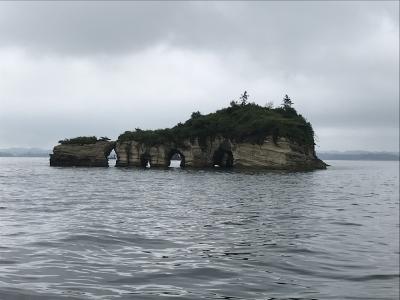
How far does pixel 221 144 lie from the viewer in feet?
311

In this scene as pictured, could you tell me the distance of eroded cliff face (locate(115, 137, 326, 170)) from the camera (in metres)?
84.3

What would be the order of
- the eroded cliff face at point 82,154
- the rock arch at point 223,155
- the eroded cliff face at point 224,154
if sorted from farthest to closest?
the eroded cliff face at point 82,154 → the rock arch at point 223,155 → the eroded cliff face at point 224,154

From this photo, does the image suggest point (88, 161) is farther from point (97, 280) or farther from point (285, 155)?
point (97, 280)

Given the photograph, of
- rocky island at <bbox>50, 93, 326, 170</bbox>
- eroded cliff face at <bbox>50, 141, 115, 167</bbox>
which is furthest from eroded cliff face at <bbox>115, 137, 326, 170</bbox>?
eroded cliff face at <bbox>50, 141, 115, 167</bbox>

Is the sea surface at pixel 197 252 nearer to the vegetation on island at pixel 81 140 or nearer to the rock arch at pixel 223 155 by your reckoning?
the rock arch at pixel 223 155

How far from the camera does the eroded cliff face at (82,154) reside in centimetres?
10019

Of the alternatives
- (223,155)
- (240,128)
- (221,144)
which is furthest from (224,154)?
(240,128)

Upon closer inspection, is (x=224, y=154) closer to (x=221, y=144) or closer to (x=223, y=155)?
(x=223, y=155)

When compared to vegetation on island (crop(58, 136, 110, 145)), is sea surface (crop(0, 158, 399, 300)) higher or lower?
lower

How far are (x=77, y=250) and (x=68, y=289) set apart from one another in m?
3.99

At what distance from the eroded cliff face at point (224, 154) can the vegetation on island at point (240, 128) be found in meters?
1.18

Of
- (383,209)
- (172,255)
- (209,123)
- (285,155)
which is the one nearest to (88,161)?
(209,123)

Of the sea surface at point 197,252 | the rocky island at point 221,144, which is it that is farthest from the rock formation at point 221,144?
the sea surface at point 197,252

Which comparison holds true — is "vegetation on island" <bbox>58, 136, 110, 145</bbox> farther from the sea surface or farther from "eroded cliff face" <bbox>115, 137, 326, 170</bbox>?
the sea surface
